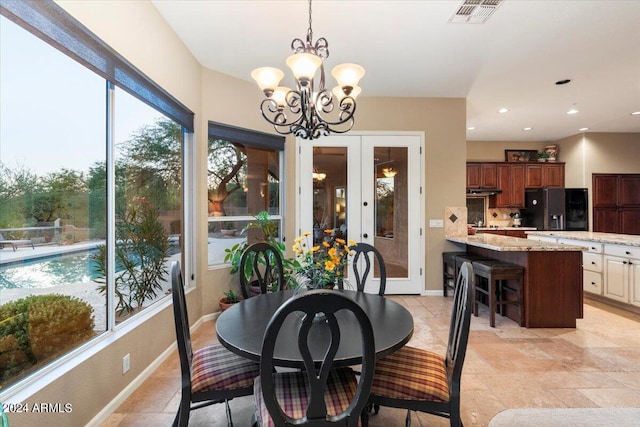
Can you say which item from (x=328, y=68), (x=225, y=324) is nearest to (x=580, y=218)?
(x=328, y=68)

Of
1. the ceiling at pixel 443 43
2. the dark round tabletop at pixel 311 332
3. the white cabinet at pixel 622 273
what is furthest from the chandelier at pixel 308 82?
the white cabinet at pixel 622 273

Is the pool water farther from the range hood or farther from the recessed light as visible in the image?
the range hood

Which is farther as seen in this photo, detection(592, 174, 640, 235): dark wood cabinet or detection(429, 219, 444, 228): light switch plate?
detection(592, 174, 640, 235): dark wood cabinet

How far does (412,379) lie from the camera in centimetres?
150

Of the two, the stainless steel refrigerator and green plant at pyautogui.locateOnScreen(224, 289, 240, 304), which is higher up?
the stainless steel refrigerator

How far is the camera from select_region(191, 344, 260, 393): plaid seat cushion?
151cm

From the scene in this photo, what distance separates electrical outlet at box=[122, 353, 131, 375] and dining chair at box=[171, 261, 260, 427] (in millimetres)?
809

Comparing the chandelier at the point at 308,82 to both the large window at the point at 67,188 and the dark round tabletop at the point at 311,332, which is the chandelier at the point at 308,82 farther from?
the dark round tabletop at the point at 311,332

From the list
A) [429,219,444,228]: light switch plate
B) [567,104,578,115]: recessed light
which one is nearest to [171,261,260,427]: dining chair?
[429,219,444,228]: light switch plate

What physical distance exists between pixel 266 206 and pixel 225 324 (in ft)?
8.45

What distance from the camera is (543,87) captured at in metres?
4.13

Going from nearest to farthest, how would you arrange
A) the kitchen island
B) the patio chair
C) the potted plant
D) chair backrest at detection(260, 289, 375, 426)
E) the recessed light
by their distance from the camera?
chair backrest at detection(260, 289, 375, 426) < the patio chair < the kitchen island < the potted plant < the recessed light

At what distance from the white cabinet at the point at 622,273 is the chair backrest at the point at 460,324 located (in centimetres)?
346

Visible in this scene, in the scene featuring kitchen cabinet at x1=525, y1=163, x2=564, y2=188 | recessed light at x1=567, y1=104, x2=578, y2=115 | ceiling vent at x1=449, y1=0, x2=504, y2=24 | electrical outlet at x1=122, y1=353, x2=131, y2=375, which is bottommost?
electrical outlet at x1=122, y1=353, x2=131, y2=375
